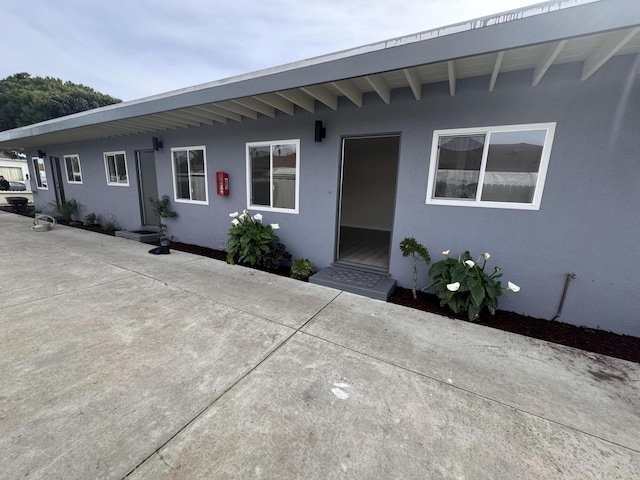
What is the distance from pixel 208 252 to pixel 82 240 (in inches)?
142

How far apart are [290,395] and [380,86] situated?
11.7ft

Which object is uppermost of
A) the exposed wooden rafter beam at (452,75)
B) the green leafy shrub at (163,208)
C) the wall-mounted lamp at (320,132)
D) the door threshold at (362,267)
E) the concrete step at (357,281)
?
the exposed wooden rafter beam at (452,75)

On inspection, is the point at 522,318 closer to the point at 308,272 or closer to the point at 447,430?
the point at 447,430

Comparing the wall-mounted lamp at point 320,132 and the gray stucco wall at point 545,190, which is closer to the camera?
the gray stucco wall at point 545,190

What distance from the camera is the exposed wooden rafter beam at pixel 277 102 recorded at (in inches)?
145

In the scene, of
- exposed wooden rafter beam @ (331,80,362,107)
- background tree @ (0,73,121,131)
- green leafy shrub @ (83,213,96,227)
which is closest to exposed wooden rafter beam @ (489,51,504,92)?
exposed wooden rafter beam @ (331,80,362,107)

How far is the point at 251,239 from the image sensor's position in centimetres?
475

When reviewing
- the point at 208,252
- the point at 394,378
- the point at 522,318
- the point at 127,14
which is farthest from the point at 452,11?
the point at 127,14

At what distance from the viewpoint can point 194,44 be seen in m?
9.62

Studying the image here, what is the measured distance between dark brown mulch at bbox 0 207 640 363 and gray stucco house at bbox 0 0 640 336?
12 centimetres

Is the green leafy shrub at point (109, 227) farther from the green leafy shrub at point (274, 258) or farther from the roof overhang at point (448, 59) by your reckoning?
the green leafy shrub at point (274, 258)

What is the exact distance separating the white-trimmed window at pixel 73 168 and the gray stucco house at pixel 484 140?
5.02 meters

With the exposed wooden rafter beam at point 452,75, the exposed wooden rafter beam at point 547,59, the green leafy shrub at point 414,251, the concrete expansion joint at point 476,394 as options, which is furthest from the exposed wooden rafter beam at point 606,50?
the concrete expansion joint at point 476,394

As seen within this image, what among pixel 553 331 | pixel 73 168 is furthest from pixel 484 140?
pixel 73 168
